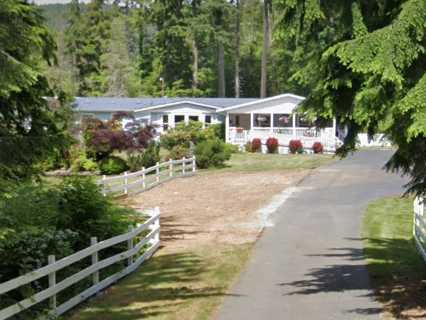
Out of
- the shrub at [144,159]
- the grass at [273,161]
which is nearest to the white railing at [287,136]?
the grass at [273,161]

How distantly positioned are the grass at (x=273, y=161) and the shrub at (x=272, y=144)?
1.30 metres

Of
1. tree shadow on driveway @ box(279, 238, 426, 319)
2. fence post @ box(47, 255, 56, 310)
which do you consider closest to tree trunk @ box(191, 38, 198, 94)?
tree shadow on driveway @ box(279, 238, 426, 319)

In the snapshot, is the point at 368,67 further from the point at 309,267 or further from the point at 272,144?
the point at 272,144

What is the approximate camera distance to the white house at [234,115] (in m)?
51.3

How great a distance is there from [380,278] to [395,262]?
1.82 metres

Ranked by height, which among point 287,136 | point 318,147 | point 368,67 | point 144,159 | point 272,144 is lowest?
point 144,159

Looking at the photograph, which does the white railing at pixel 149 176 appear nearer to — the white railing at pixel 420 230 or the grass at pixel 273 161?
the grass at pixel 273 161

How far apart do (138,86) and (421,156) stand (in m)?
77.4

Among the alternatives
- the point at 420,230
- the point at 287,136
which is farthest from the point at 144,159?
the point at 420,230

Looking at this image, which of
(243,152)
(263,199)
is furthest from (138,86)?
(263,199)

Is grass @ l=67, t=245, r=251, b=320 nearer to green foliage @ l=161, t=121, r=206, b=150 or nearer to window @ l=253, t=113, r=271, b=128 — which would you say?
green foliage @ l=161, t=121, r=206, b=150

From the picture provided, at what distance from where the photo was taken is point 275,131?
172 feet

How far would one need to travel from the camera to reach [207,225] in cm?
2061

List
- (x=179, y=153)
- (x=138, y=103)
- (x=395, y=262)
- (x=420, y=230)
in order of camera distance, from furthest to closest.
→ (x=138, y=103)
(x=179, y=153)
(x=420, y=230)
(x=395, y=262)
